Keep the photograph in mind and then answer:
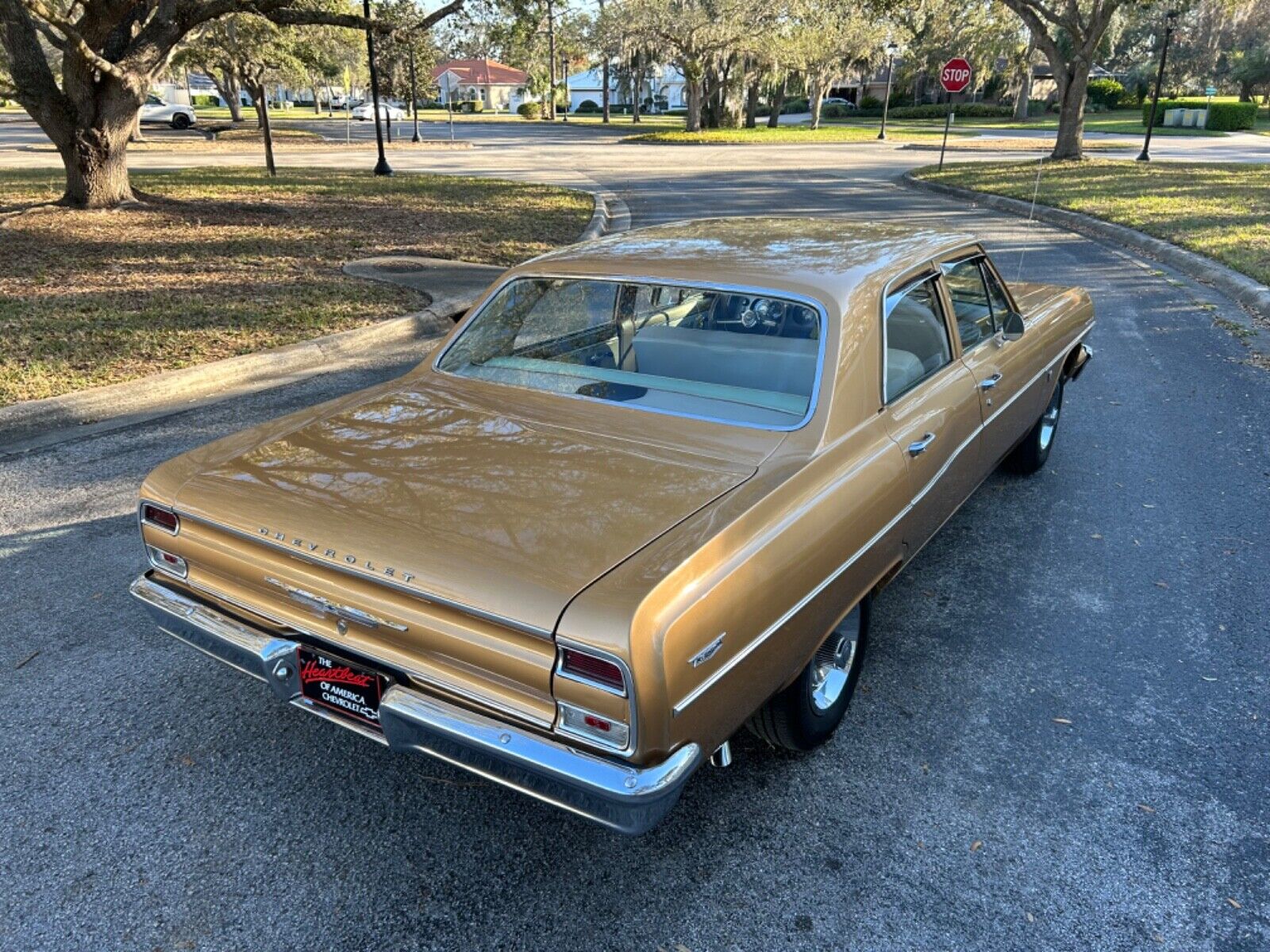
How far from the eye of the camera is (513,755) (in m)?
2.12

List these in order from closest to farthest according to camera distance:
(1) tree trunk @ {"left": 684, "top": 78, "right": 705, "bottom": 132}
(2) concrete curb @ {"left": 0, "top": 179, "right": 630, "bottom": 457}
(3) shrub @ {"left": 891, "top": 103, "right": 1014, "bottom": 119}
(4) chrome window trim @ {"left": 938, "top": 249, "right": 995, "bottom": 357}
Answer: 1. (4) chrome window trim @ {"left": 938, "top": 249, "right": 995, "bottom": 357}
2. (2) concrete curb @ {"left": 0, "top": 179, "right": 630, "bottom": 457}
3. (1) tree trunk @ {"left": 684, "top": 78, "right": 705, "bottom": 132}
4. (3) shrub @ {"left": 891, "top": 103, "right": 1014, "bottom": 119}

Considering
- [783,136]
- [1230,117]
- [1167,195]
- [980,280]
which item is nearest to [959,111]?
[1230,117]

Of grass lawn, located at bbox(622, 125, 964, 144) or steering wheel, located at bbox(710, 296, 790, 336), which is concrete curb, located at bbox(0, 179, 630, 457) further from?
grass lawn, located at bbox(622, 125, 964, 144)

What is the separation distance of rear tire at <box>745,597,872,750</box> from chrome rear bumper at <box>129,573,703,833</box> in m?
0.60

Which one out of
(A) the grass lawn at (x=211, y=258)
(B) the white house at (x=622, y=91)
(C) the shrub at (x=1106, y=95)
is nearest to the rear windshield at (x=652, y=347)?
(A) the grass lawn at (x=211, y=258)

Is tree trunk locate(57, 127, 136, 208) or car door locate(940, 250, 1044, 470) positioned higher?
tree trunk locate(57, 127, 136, 208)

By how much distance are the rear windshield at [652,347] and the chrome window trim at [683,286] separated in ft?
0.04

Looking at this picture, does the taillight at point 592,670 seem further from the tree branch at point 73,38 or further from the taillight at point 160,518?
the tree branch at point 73,38

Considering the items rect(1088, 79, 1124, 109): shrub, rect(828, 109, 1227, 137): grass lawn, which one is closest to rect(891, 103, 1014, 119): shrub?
rect(828, 109, 1227, 137): grass lawn

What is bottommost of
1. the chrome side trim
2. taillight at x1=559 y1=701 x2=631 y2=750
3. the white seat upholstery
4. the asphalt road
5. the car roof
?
the asphalt road

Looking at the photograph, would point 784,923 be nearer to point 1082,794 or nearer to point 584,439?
point 1082,794

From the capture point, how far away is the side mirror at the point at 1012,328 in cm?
403

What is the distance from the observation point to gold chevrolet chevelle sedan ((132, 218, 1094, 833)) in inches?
82.0

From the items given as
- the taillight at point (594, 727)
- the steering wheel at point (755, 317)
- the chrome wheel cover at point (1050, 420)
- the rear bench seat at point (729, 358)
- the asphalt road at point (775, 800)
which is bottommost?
the asphalt road at point (775, 800)
